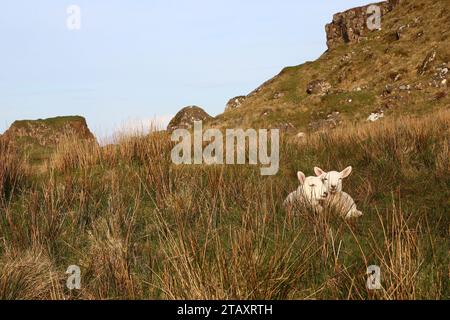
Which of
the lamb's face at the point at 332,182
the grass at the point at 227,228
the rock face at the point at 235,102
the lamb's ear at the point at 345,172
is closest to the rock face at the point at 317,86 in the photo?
the rock face at the point at 235,102

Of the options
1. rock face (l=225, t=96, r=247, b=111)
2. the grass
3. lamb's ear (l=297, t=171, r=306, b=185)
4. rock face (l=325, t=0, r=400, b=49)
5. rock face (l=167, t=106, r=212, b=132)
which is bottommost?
the grass

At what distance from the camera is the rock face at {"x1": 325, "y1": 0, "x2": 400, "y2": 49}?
169 feet

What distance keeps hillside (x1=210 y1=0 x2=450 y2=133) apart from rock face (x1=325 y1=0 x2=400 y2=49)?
24.2 feet

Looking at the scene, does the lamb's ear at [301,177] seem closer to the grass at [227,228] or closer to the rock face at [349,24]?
the grass at [227,228]

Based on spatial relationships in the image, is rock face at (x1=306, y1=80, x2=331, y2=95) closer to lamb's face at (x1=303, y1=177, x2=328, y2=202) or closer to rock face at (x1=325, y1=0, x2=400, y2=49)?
rock face at (x1=325, y1=0, x2=400, y2=49)

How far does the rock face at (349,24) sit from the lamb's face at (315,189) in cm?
4681

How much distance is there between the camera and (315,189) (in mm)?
6164

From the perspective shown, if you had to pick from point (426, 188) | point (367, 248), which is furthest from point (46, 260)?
point (426, 188)

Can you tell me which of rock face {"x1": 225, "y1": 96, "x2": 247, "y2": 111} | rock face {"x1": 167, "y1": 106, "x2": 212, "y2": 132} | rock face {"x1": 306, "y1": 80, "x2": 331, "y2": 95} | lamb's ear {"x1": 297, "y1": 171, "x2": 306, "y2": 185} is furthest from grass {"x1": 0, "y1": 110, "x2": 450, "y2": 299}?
rock face {"x1": 225, "y1": 96, "x2": 247, "y2": 111}

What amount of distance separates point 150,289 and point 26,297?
803 millimetres

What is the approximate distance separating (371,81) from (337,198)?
1115 inches

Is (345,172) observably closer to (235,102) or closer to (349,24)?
(235,102)

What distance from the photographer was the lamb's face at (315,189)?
240 inches

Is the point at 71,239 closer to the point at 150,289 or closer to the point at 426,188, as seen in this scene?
the point at 150,289
